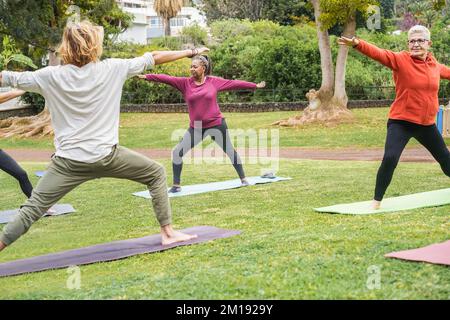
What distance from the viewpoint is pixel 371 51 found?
24.1 feet

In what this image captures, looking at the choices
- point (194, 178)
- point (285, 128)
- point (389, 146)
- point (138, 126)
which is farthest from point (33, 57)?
point (389, 146)

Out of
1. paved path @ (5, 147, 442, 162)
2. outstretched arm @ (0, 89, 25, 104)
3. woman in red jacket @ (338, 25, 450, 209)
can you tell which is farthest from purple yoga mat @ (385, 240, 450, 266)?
paved path @ (5, 147, 442, 162)

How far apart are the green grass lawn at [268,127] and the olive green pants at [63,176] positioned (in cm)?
1482

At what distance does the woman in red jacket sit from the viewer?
7.53 m

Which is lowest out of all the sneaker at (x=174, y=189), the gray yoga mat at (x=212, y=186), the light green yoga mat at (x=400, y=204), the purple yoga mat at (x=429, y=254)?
the gray yoga mat at (x=212, y=186)

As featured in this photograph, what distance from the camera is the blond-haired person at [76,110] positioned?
18.7ft

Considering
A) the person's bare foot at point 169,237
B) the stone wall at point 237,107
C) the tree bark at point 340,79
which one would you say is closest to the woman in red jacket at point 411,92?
the person's bare foot at point 169,237

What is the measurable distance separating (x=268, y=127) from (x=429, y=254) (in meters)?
20.2

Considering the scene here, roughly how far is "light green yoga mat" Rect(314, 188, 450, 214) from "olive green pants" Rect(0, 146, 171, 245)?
2.68 metres

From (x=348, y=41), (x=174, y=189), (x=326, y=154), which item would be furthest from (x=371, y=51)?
(x=326, y=154)

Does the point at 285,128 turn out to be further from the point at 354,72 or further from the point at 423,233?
the point at 423,233

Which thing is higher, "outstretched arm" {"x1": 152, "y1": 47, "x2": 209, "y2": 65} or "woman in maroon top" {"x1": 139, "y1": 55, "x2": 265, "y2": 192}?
"outstretched arm" {"x1": 152, "y1": 47, "x2": 209, "y2": 65}

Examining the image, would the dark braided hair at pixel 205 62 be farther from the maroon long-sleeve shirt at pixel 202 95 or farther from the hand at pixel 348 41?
the hand at pixel 348 41

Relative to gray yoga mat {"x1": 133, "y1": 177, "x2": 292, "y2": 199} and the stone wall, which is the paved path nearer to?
gray yoga mat {"x1": 133, "y1": 177, "x2": 292, "y2": 199}
